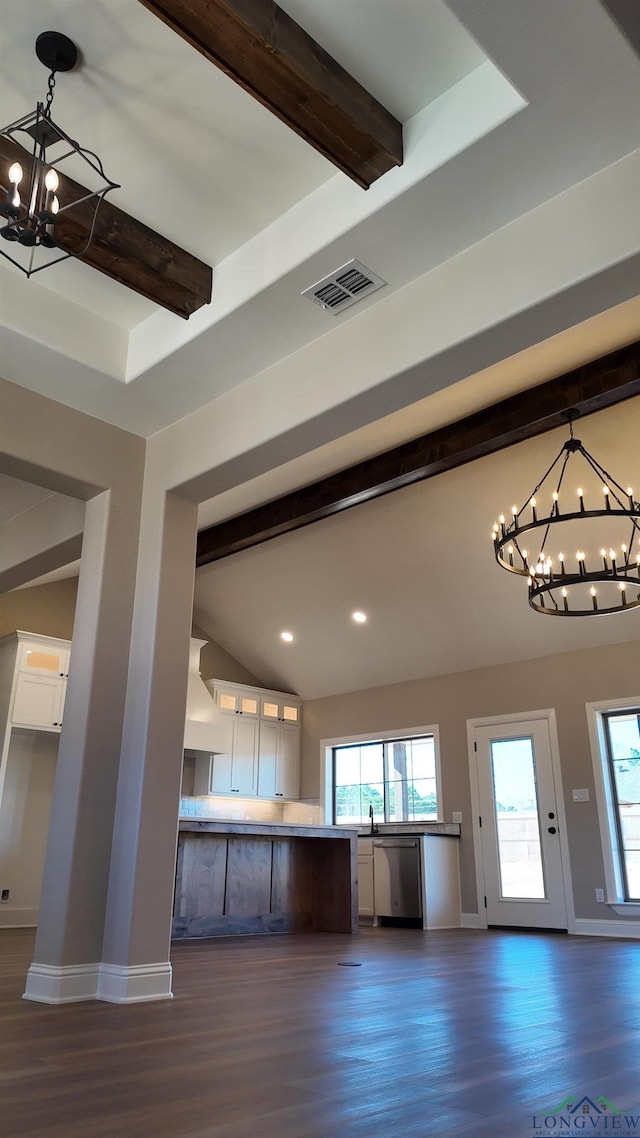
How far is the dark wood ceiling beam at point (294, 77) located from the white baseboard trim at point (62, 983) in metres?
3.18

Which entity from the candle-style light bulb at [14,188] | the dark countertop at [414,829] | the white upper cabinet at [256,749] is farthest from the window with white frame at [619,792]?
the candle-style light bulb at [14,188]

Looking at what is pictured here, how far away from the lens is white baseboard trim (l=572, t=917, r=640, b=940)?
680 cm

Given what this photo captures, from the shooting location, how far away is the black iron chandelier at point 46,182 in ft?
7.30

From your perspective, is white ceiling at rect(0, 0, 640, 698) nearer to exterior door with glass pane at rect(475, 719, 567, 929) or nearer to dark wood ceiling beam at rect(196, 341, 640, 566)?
dark wood ceiling beam at rect(196, 341, 640, 566)

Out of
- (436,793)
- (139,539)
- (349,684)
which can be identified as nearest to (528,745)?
(436,793)

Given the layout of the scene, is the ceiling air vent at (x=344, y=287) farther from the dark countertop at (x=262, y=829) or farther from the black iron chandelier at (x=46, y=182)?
the dark countertop at (x=262, y=829)

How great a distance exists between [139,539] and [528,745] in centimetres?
531

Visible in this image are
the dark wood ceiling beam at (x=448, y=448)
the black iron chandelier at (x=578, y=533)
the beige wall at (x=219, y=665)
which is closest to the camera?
the dark wood ceiling beam at (x=448, y=448)

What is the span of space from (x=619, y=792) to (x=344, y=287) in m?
5.82

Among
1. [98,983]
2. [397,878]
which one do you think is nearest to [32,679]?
[397,878]

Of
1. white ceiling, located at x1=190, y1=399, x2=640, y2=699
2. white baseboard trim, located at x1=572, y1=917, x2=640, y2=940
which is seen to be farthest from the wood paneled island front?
white ceiling, located at x1=190, y1=399, x2=640, y2=699

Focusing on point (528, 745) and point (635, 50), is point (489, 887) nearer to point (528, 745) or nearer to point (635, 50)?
point (528, 745)

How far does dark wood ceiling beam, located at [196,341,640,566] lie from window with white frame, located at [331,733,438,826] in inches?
117

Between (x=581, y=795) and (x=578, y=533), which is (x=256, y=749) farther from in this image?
(x=578, y=533)
